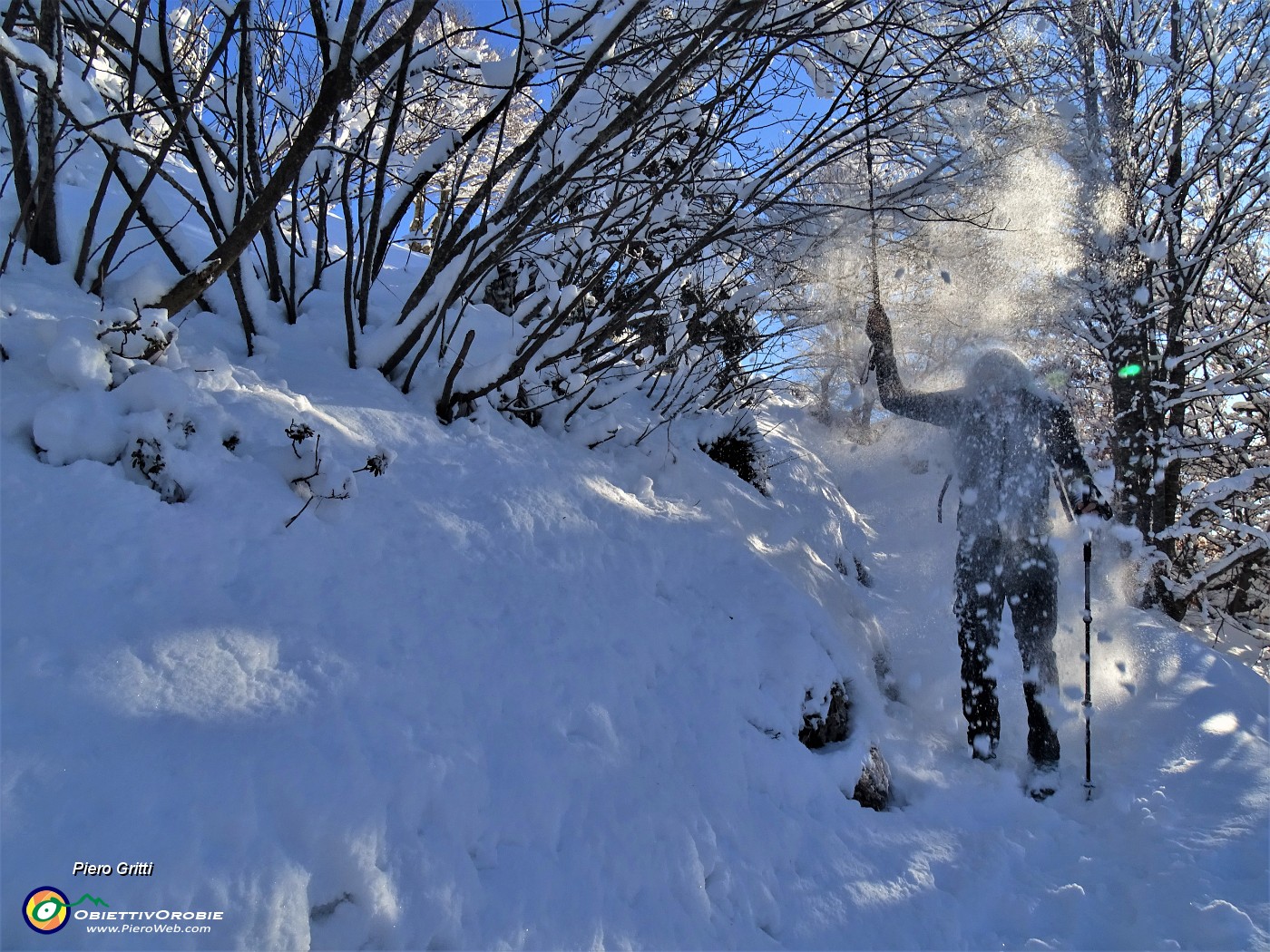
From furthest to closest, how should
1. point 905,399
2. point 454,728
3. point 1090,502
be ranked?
point 905,399 < point 1090,502 < point 454,728

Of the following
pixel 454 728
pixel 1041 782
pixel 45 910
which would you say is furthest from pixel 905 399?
pixel 45 910

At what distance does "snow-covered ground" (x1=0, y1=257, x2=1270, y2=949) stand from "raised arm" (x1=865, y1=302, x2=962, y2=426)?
1348mm

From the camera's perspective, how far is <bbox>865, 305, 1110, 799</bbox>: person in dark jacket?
11.7 ft

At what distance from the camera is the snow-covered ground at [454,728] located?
1.36 m

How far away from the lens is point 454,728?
1.85 meters

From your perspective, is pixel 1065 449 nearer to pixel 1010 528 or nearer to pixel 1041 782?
pixel 1010 528

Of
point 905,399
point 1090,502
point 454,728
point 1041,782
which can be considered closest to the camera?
point 454,728

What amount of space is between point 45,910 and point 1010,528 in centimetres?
382

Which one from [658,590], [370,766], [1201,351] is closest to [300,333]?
[658,590]

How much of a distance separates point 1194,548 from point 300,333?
39.6ft

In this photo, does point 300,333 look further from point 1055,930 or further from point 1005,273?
point 1005,273

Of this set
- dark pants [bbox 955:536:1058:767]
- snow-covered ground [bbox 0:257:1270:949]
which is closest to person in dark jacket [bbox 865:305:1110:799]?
dark pants [bbox 955:536:1058:767]

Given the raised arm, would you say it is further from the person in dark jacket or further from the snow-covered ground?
the snow-covered ground

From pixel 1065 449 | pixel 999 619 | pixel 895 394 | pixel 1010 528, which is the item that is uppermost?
pixel 895 394
